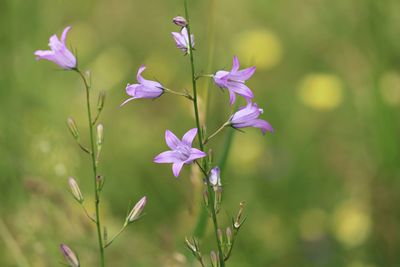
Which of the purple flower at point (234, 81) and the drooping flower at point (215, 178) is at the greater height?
the purple flower at point (234, 81)

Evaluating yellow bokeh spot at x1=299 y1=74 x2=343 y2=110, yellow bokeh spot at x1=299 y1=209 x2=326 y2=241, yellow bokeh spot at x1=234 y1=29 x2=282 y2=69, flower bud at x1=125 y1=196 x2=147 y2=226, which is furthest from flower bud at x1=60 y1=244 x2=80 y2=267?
yellow bokeh spot at x1=234 y1=29 x2=282 y2=69

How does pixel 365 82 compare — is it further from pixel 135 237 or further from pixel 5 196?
pixel 5 196

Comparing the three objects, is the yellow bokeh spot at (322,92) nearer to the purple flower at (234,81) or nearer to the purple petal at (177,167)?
the purple flower at (234,81)

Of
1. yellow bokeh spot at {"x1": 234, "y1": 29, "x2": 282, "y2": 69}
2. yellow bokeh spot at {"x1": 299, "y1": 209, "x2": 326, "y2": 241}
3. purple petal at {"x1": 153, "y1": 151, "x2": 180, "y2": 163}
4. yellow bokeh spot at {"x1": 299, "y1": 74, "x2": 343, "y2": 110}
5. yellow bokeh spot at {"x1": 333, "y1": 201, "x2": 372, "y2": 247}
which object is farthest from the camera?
yellow bokeh spot at {"x1": 234, "y1": 29, "x2": 282, "y2": 69}

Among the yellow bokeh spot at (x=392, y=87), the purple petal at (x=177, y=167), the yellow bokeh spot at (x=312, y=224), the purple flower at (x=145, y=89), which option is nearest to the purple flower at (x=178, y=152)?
the purple petal at (x=177, y=167)

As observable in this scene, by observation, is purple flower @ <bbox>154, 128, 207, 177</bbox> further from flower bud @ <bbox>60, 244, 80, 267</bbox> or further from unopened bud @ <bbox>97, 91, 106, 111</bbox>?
flower bud @ <bbox>60, 244, 80, 267</bbox>

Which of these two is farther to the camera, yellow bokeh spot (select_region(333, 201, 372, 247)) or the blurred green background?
yellow bokeh spot (select_region(333, 201, 372, 247))

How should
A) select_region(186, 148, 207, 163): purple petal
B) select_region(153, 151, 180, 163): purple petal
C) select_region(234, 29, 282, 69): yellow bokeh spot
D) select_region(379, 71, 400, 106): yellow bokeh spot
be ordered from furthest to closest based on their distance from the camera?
1. select_region(234, 29, 282, 69): yellow bokeh spot
2. select_region(379, 71, 400, 106): yellow bokeh spot
3. select_region(153, 151, 180, 163): purple petal
4. select_region(186, 148, 207, 163): purple petal
